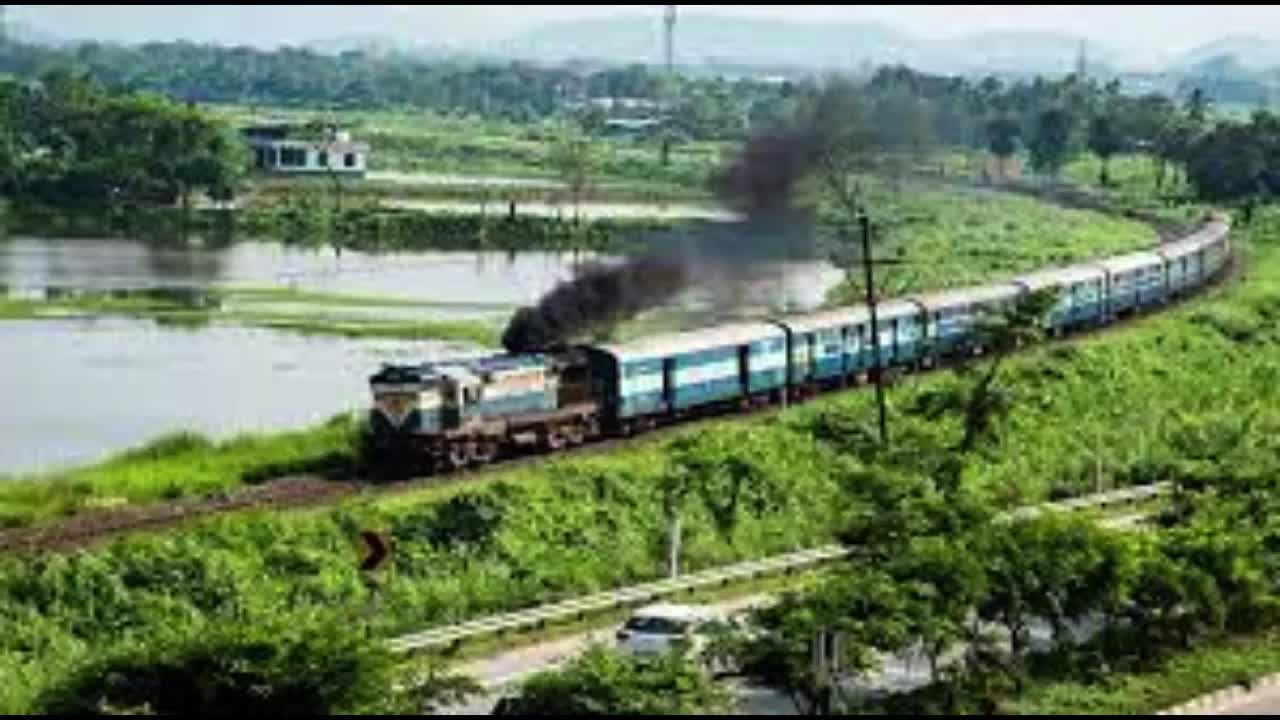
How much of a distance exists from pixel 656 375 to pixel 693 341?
1462mm

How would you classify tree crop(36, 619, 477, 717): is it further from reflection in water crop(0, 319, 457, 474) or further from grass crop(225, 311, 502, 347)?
grass crop(225, 311, 502, 347)

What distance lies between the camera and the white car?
25344 millimetres

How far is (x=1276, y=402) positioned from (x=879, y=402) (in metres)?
13.0

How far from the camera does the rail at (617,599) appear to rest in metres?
27.2

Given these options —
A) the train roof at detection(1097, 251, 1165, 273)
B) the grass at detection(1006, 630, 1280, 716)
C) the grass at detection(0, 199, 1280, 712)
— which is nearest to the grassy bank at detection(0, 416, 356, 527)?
the grass at detection(0, 199, 1280, 712)

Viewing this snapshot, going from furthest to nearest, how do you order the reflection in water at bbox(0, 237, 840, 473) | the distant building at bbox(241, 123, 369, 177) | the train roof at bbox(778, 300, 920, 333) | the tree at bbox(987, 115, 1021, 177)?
the tree at bbox(987, 115, 1021, 177)
the distant building at bbox(241, 123, 369, 177)
the reflection in water at bbox(0, 237, 840, 473)
the train roof at bbox(778, 300, 920, 333)

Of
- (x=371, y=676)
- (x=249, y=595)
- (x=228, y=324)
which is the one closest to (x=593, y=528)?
(x=249, y=595)

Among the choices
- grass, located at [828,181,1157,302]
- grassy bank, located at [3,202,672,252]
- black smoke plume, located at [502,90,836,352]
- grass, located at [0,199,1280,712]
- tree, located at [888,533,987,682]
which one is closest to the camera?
tree, located at [888,533,987,682]

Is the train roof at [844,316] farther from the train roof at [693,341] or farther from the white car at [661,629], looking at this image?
the white car at [661,629]

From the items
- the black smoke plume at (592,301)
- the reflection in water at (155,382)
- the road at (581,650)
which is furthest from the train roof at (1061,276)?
the road at (581,650)

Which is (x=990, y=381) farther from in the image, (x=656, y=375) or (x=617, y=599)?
(x=617, y=599)

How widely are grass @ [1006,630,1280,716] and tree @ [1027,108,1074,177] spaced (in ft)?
302

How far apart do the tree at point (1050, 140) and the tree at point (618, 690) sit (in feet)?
327

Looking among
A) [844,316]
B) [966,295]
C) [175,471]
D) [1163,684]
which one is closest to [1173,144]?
[966,295]
